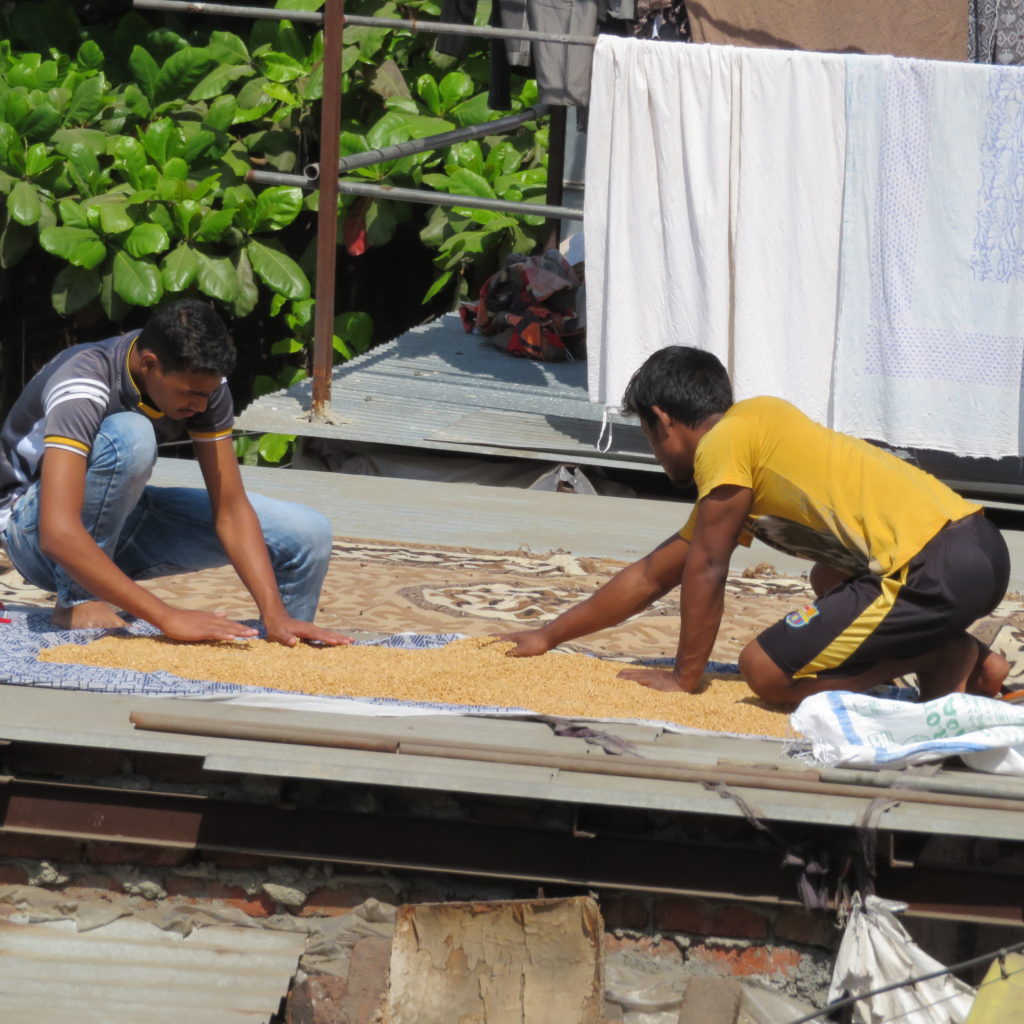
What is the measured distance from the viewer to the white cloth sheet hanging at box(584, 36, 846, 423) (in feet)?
16.7

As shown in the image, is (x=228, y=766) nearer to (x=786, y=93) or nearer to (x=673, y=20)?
(x=786, y=93)

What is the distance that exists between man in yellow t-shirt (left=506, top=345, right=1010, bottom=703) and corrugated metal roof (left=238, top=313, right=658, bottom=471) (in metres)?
2.57

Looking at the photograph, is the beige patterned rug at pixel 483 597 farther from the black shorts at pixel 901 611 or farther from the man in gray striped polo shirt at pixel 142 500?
the black shorts at pixel 901 611

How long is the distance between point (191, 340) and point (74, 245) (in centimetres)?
478

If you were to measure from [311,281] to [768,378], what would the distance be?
4148 millimetres

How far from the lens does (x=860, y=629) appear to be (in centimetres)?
288

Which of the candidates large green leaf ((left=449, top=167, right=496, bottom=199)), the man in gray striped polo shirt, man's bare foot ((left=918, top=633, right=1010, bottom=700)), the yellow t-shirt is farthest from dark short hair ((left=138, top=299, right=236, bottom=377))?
large green leaf ((left=449, top=167, right=496, bottom=199))

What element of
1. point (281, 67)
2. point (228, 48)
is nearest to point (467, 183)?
point (281, 67)

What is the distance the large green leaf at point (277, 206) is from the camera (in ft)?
25.8

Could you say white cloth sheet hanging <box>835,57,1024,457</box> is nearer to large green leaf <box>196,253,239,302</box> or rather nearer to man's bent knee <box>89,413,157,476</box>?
man's bent knee <box>89,413,157,476</box>

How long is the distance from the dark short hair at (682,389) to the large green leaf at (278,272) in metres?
5.15

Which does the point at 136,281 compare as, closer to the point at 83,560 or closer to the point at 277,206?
the point at 277,206

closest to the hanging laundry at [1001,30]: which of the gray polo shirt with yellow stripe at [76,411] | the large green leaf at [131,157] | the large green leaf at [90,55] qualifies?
the gray polo shirt with yellow stripe at [76,411]

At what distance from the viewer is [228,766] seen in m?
2.36
